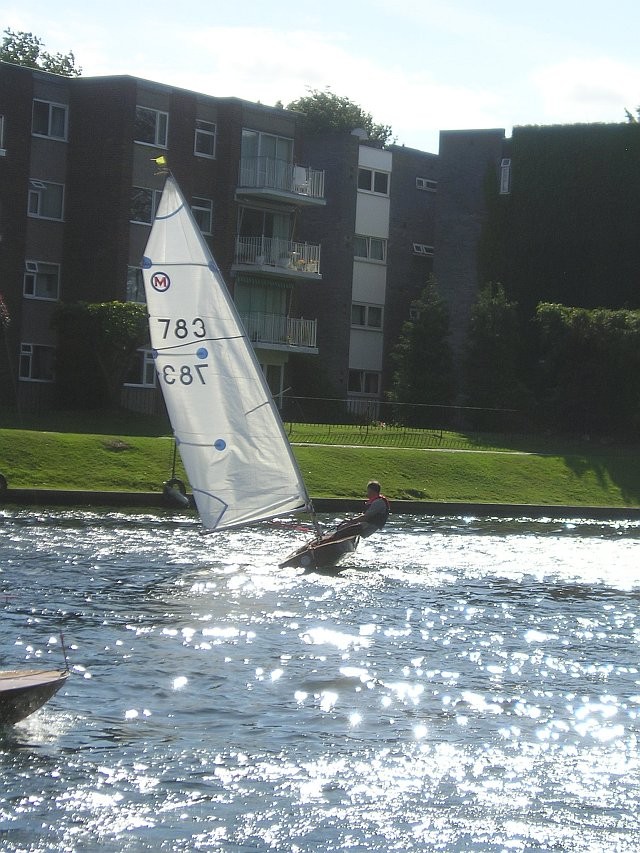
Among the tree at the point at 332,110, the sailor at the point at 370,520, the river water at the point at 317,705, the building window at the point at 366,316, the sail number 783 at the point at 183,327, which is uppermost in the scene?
the tree at the point at 332,110

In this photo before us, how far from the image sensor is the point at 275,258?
2309 inches

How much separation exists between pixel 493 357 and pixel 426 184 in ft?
48.1

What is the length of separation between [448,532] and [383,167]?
37.6 metres

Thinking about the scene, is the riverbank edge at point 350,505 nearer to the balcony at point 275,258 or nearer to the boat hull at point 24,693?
the boat hull at point 24,693

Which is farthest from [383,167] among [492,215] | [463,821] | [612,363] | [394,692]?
[463,821]

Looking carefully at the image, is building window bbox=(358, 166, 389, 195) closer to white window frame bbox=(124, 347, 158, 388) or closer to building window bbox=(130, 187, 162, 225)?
building window bbox=(130, 187, 162, 225)

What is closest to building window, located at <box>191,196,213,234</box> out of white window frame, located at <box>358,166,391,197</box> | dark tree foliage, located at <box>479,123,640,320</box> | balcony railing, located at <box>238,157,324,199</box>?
balcony railing, located at <box>238,157,324,199</box>

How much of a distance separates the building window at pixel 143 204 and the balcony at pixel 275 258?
16.5 ft

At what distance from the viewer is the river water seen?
10047mm

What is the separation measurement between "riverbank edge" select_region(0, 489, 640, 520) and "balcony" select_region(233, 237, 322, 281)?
2401 cm

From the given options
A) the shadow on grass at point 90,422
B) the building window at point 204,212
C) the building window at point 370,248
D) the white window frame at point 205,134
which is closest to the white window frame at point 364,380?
the building window at point 370,248

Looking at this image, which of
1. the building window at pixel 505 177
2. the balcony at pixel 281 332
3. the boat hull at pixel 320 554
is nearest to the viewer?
the boat hull at pixel 320 554

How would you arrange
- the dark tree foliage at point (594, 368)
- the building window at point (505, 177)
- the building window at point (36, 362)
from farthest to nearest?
the building window at point (505, 177) < the dark tree foliage at point (594, 368) < the building window at point (36, 362)

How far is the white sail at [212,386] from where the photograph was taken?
22.8 m
